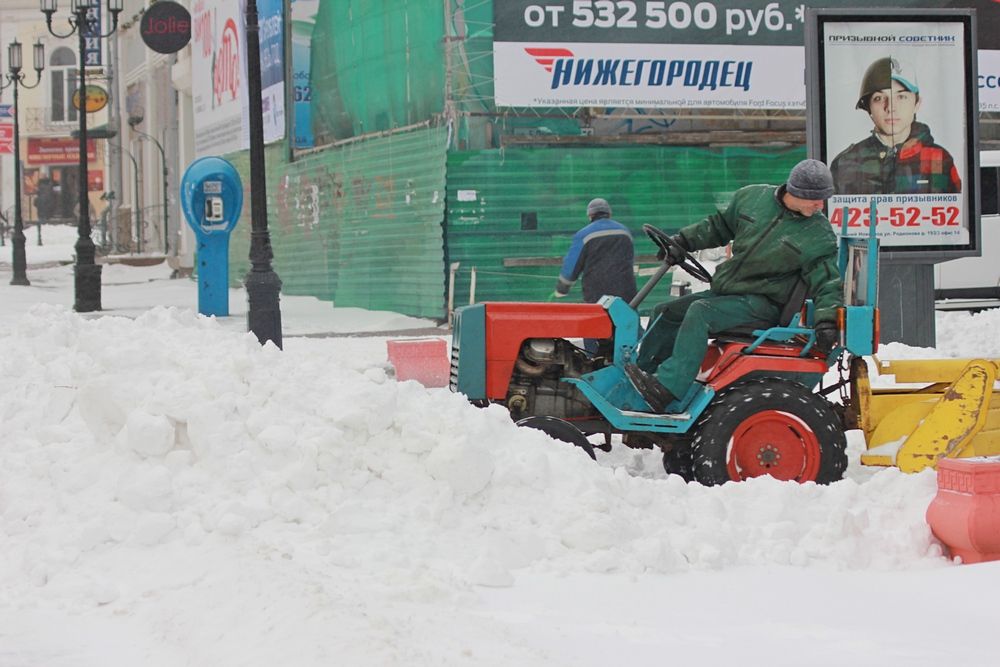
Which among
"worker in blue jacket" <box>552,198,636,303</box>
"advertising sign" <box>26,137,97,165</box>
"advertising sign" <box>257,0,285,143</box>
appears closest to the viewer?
"worker in blue jacket" <box>552,198,636,303</box>

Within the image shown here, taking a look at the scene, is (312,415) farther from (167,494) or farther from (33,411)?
(33,411)

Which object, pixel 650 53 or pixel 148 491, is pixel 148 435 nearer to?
pixel 148 491

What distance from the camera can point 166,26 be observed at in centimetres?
2920

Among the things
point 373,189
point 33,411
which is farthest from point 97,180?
point 33,411

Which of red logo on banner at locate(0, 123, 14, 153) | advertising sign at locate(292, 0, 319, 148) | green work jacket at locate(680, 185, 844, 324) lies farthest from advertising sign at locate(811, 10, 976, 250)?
red logo on banner at locate(0, 123, 14, 153)

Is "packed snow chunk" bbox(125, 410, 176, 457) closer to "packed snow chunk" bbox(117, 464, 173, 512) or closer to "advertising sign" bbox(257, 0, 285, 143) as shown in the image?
"packed snow chunk" bbox(117, 464, 173, 512)

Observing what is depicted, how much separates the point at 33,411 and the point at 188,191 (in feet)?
43.9

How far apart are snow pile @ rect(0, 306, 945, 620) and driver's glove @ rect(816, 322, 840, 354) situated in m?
0.82

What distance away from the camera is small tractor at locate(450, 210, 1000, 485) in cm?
743

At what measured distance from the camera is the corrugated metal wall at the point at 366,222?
19891 millimetres

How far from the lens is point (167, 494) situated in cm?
602

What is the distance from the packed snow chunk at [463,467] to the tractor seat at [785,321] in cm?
211

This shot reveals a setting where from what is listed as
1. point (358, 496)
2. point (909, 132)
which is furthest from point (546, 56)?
point (358, 496)

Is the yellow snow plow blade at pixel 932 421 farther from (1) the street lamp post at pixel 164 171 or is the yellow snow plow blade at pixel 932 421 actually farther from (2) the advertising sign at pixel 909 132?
(1) the street lamp post at pixel 164 171
